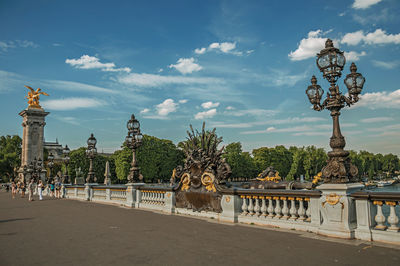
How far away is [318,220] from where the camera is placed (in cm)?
910

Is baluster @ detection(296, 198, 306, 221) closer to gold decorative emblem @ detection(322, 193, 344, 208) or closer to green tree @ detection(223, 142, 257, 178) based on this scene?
gold decorative emblem @ detection(322, 193, 344, 208)

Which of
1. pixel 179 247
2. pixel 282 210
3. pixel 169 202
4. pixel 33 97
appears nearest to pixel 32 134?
pixel 33 97

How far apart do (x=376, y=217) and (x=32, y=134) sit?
258 feet

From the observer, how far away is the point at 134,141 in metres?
18.8

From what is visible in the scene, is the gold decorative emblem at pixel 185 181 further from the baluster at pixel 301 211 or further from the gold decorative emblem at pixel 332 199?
the gold decorative emblem at pixel 332 199

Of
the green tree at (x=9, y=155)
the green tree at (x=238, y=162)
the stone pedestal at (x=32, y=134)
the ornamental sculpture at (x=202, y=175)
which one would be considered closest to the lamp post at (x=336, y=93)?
the ornamental sculpture at (x=202, y=175)

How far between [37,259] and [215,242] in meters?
4.36

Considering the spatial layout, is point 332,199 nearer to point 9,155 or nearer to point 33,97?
point 33,97

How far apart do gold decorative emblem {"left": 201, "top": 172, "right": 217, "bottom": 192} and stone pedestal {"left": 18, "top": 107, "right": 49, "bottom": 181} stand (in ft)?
225

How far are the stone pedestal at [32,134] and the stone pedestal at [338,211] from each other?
7423 cm

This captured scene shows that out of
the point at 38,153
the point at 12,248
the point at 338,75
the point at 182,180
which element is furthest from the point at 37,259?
the point at 38,153

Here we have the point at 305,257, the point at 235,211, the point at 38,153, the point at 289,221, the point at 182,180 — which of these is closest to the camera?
the point at 305,257

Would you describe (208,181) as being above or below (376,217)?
above

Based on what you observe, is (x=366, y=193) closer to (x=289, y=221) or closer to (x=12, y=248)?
(x=289, y=221)
